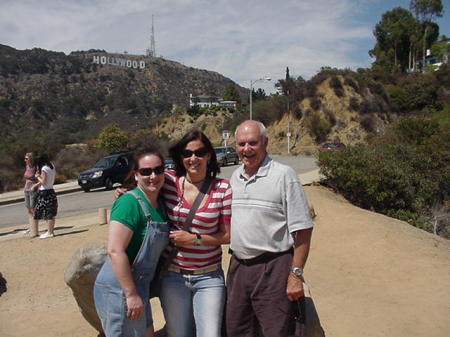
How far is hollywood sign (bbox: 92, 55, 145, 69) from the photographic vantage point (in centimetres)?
10512

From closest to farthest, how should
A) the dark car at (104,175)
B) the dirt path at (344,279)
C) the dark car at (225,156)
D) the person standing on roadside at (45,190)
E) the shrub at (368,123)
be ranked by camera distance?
the dirt path at (344,279) → the person standing on roadside at (45,190) → the dark car at (104,175) → the dark car at (225,156) → the shrub at (368,123)

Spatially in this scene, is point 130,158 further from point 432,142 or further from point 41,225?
point 432,142

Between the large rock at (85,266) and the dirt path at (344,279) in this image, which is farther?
the dirt path at (344,279)

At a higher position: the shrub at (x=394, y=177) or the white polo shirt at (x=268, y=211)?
the white polo shirt at (x=268, y=211)

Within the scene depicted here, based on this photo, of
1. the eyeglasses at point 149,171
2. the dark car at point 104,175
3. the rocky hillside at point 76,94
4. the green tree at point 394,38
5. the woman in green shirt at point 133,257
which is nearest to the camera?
the woman in green shirt at point 133,257

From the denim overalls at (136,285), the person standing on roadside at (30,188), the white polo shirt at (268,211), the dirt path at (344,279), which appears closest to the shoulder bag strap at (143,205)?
the denim overalls at (136,285)

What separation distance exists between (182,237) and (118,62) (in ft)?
368

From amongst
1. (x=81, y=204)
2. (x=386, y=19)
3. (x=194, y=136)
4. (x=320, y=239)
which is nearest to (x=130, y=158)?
(x=194, y=136)

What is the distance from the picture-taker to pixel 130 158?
285cm

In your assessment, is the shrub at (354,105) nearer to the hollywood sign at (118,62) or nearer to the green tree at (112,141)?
the green tree at (112,141)

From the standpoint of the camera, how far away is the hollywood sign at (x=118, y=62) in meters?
105

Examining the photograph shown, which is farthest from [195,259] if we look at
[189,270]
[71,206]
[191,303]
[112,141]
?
[112,141]

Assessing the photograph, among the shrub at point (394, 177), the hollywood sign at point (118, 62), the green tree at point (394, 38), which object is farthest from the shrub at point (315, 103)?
the hollywood sign at point (118, 62)

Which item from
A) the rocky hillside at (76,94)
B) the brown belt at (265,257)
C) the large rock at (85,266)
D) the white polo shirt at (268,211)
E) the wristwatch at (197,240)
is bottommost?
the large rock at (85,266)
